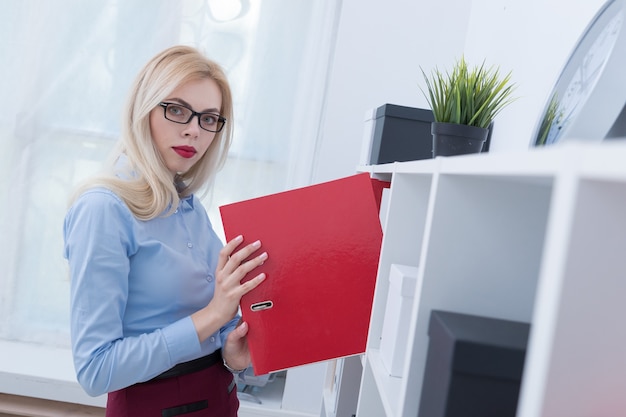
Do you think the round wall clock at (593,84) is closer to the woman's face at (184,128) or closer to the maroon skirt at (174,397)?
the woman's face at (184,128)

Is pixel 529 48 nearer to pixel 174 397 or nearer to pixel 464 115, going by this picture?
pixel 464 115

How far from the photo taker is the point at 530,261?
0.75 meters

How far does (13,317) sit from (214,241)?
1.68m

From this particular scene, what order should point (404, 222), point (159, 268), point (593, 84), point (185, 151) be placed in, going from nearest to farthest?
1. point (593, 84)
2. point (404, 222)
3. point (159, 268)
4. point (185, 151)

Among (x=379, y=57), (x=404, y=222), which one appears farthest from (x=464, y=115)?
(x=379, y=57)

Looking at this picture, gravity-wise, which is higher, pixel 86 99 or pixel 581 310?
pixel 86 99

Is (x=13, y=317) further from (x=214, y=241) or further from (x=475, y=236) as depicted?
(x=475, y=236)

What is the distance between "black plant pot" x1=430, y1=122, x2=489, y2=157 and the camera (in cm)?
127

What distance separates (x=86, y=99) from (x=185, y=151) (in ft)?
5.20

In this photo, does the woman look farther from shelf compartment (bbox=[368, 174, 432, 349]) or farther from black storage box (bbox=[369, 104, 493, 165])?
black storage box (bbox=[369, 104, 493, 165])

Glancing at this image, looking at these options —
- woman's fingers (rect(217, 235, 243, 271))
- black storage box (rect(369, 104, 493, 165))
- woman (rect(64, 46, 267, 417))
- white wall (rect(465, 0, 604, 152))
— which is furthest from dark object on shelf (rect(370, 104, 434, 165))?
woman's fingers (rect(217, 235, 243, 271))

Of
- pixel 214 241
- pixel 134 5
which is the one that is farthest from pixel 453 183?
pixel 134 5

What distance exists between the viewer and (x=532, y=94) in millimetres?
1521

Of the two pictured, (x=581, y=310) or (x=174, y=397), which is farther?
(x=174, y=397)
